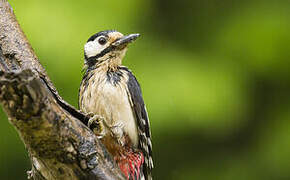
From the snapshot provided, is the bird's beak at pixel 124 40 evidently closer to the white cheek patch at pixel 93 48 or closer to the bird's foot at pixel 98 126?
the white cheek patch at pixel 93 48

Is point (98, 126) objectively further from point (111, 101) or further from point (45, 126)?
point (45, 126)

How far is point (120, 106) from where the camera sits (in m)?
3.62

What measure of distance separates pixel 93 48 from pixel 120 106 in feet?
2.32

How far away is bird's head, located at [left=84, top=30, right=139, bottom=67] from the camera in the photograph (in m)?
3.96

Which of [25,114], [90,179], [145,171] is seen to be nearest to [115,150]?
[145,171]

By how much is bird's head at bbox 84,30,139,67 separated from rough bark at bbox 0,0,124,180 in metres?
1.09

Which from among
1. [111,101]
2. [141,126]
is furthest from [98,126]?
[141,126]

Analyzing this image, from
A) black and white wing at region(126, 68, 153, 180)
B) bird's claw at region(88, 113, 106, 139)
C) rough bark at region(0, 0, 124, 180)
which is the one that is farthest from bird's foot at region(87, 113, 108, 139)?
black and white wing at region(126, 68, 153, 180)

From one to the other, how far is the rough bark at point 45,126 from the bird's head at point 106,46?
1.09 metres

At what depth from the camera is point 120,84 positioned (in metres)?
3.72

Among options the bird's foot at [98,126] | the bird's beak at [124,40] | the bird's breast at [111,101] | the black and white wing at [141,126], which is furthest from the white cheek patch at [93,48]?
the bird's foot at [98,126]

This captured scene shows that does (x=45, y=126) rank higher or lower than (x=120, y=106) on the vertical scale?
higher

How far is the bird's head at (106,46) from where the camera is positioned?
3.96 m

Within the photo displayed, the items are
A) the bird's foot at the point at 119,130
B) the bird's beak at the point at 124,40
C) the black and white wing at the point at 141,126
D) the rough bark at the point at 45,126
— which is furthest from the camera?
the bird's beak at the point at 124,40
